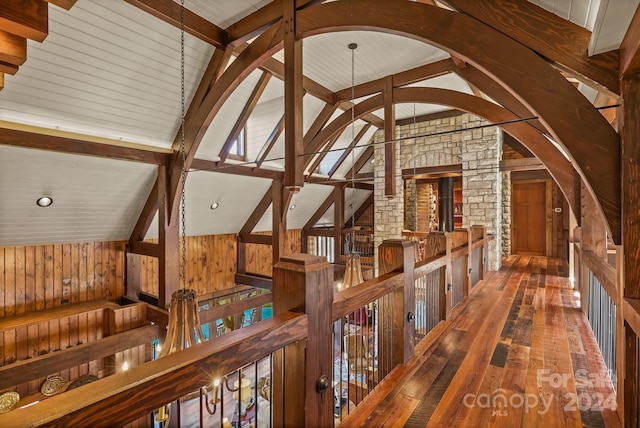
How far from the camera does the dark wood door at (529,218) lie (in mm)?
8719

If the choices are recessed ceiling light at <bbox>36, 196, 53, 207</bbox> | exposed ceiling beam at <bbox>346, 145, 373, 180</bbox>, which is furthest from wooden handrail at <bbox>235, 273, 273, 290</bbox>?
recessed ceiling light at <bbox>36, 196, 53, 207</bbox>

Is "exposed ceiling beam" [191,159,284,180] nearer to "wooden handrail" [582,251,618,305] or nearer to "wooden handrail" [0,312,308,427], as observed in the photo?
"wooden handrail" [0,312,308,427]

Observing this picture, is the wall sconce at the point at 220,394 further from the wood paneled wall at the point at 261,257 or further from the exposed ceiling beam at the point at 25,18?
the wood paneled wall at the point at 261,257

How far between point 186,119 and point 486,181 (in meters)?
6.03

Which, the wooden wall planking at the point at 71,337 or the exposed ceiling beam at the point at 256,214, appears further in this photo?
the exposed ceiling beam at the point at 256,214

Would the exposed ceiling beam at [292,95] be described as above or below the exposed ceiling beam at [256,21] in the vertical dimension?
below

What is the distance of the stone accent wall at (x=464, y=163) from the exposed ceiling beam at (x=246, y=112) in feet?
10.1

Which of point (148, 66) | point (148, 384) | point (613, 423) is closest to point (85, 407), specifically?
point (148, 384)

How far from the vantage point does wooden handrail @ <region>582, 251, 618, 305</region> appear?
6.71ft

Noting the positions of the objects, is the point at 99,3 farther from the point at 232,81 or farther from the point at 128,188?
the point at 128,188

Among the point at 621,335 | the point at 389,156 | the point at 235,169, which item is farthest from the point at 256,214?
the point at 621,335

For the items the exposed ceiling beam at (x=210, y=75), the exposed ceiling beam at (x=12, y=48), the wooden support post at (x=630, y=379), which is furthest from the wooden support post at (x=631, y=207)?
the exposed ceiling beam at (x=210, y=75)

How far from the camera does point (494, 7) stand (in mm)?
1993

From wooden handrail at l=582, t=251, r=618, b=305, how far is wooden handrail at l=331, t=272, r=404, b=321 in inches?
49.7
